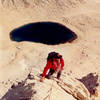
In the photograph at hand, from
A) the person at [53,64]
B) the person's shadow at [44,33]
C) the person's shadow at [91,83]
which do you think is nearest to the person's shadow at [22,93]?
the person at [53,64]

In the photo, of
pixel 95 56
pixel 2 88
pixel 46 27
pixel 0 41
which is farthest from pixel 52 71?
pixel 46 27

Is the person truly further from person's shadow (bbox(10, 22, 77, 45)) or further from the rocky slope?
person's shadow (bbox(10, 22, 77, 45))

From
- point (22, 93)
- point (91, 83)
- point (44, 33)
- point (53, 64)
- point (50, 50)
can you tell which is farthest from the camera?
point (44, 33)

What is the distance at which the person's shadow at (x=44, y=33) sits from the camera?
26.9 m

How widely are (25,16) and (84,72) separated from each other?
14.3 meters

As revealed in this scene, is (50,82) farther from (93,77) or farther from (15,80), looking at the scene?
(15,80)

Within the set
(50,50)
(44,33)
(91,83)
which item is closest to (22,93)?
(91,83)

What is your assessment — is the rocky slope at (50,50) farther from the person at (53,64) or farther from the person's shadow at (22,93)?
the person at (53,64)

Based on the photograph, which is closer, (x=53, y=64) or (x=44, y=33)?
(x=53, y=64)

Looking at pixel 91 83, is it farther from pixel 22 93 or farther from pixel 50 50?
pixel 50 50

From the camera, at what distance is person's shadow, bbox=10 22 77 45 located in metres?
26.9

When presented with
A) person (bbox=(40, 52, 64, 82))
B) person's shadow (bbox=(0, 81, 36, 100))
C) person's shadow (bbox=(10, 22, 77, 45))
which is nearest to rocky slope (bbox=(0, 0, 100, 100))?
person's shadow (bbox=(0, 81, 36, 100))

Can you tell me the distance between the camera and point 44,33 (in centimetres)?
2847

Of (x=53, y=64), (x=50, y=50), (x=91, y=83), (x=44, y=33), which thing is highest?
(x=44, y=33)
